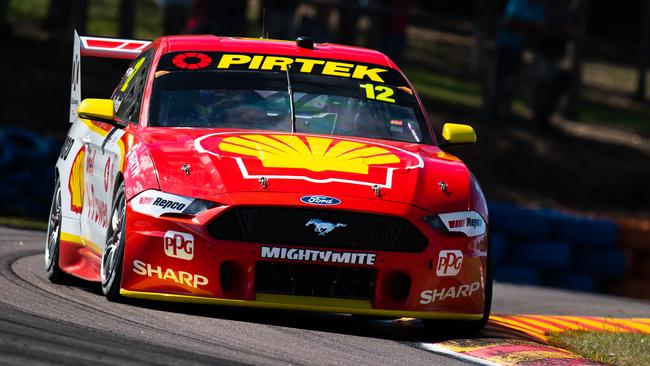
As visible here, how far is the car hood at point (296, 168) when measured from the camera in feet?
24.0

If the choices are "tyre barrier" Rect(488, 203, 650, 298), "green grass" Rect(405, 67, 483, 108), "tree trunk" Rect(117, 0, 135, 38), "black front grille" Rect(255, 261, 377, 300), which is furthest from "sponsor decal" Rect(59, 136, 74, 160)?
"green grass" Rect(405, 67, 483, 108)

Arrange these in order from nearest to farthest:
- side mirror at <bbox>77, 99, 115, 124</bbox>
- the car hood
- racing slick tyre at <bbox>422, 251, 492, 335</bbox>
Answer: the car hood < racing slick tyre at <bbox>422, 251, 492, 335</bbox> < side mirror at <bbox>77, 99, 115, 124</bbox>

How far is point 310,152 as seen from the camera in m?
7.70

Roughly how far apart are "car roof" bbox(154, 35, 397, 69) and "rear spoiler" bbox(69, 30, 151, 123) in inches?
29.9

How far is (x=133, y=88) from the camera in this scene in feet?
29.5

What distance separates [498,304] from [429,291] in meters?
4.19

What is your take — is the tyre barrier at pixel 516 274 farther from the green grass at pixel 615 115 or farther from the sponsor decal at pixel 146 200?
Answer: the green grass at pixel 615 115

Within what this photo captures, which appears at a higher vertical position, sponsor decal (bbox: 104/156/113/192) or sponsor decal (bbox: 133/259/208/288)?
sponsor decal (bbox: 104/156/113/192)

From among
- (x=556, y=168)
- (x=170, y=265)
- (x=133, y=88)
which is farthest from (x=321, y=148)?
(x=556, y=168)

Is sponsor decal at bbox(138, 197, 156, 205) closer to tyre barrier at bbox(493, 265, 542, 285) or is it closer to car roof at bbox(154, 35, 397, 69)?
car roof at bbox(154, 35, 397, 69)

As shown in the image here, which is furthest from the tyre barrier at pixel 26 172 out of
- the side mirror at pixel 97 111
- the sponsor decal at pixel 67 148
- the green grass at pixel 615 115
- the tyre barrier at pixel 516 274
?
the green grass at pixel 615 115

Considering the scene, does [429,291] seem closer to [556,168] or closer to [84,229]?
[84,229]

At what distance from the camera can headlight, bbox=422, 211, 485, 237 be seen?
745cm

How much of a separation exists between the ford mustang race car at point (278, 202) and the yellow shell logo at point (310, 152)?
0.04 ft
